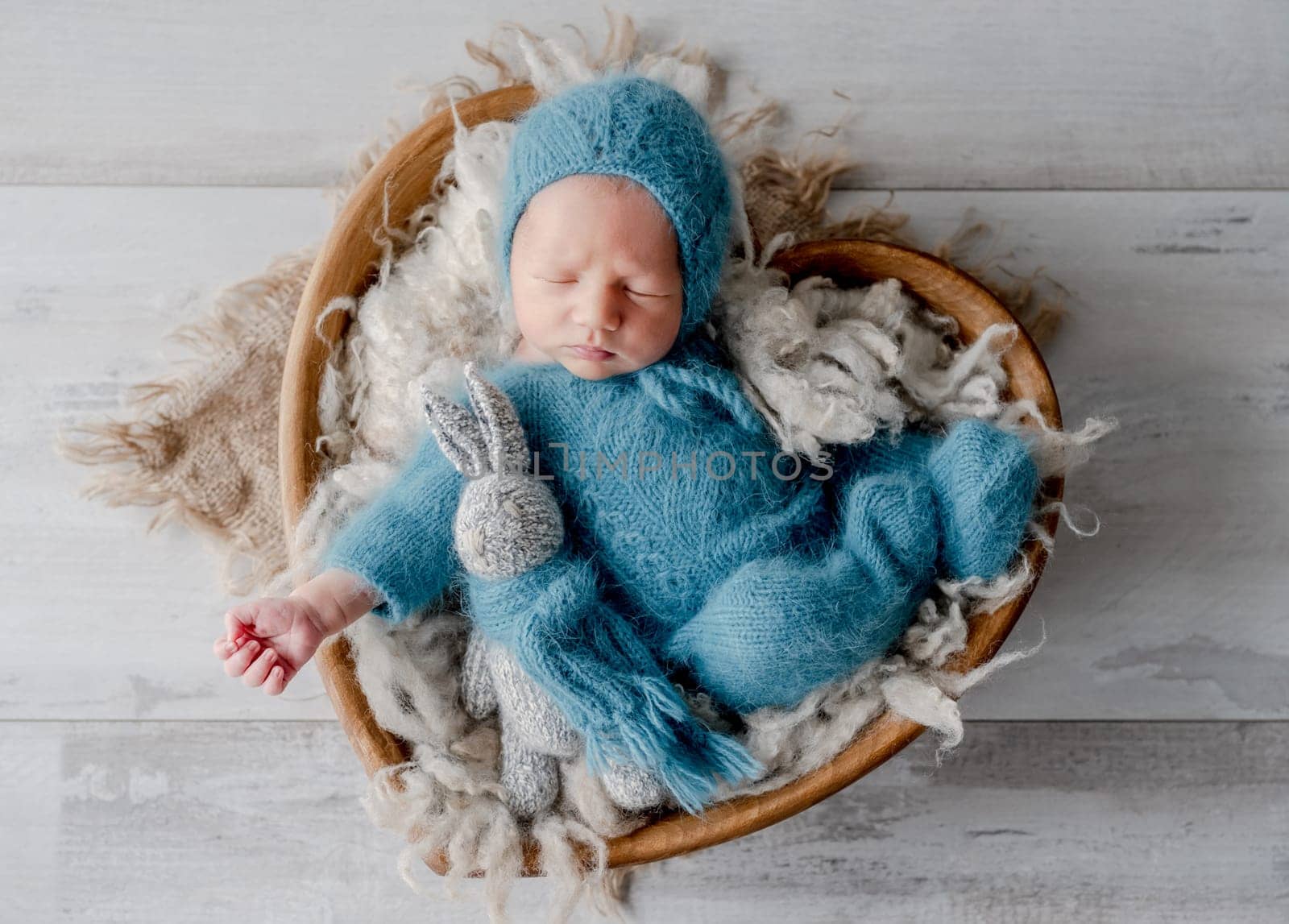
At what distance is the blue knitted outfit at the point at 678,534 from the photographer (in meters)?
0.79

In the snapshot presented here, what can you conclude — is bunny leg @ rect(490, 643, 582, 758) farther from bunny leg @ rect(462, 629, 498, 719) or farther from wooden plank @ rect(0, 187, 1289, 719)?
wooden plank @ rect(0, 187, 1289, 719)

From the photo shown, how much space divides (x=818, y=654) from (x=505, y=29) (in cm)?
72

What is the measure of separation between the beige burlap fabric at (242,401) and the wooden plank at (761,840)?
217 mm

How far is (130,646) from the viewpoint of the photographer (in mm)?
1054

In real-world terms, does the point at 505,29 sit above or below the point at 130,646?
above

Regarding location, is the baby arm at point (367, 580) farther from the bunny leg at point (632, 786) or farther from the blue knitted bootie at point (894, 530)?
the blue knitted bootie at point (894, 530)

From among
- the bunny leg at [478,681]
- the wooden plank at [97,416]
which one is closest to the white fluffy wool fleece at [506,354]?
the bunny leg at [478,681]

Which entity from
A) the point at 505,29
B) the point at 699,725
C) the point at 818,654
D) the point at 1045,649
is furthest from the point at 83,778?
the point at 1045,649

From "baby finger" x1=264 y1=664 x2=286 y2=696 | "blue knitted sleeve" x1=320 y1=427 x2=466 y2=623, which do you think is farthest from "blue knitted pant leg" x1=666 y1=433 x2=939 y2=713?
"baby finger" x1=264 y1=664 x2=286 y2=696

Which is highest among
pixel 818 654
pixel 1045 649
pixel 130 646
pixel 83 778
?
pixel 818 654

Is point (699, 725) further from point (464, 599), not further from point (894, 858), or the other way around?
point (894, 858)

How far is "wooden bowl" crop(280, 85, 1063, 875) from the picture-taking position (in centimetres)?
81

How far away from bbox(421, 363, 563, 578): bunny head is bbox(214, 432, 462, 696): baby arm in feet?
0.07

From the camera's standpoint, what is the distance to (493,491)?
78cm
